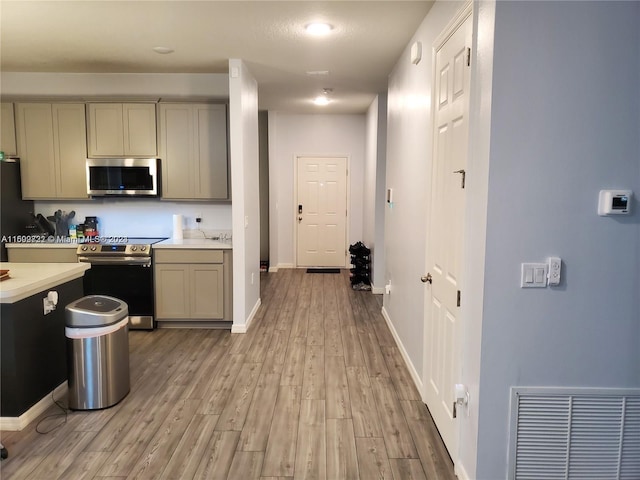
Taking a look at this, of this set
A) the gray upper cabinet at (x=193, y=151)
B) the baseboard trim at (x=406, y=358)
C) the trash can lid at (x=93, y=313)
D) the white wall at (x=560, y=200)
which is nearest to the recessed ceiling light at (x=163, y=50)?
the gray upper cabinet at (x=193, y=151)

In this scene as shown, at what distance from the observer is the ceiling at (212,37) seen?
10.0ft

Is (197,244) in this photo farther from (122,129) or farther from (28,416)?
(28,416)

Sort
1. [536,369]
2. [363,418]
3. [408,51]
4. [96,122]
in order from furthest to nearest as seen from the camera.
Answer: [96,122], [408,51], [363,418], [536,369]

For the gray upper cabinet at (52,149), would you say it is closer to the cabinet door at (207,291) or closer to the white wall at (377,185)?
the cabinet door at (207,291)

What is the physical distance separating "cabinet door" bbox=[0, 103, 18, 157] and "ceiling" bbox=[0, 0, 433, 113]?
0.45 m

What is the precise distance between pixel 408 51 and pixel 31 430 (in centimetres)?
389

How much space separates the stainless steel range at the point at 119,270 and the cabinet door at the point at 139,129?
1012 mm

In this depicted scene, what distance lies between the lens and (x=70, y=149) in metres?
4.76

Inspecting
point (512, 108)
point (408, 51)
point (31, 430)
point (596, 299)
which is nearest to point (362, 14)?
point (408, 51)

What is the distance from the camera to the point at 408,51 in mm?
3818

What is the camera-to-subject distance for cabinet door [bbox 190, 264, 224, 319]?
4586mm

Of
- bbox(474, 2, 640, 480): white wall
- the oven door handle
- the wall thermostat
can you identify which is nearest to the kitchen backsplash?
the oven door handle

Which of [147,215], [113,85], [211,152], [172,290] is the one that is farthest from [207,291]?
[113,85]

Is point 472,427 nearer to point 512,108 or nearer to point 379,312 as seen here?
point 512,108
